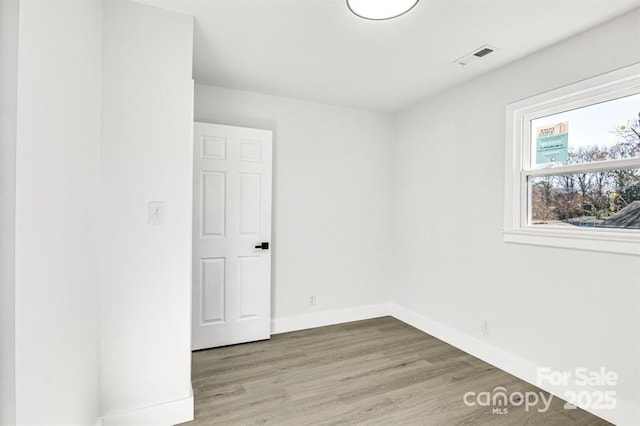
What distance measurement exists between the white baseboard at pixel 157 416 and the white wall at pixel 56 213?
0.48 ft

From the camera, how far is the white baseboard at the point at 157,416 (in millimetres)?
1823

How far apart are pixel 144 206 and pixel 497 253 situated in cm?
273

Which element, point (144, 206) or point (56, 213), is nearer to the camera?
point (56, 213)

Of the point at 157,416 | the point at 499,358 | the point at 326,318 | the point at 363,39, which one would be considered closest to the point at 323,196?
the point at 326,318

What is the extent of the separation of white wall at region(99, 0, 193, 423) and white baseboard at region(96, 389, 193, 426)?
21 mm

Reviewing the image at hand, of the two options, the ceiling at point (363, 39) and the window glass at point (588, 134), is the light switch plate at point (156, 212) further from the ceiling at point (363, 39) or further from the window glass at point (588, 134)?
the window glass at point (588, 134)

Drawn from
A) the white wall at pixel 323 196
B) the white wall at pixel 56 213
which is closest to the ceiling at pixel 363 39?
the white wall at pixel 323 196

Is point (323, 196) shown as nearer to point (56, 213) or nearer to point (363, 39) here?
point (363, 39)

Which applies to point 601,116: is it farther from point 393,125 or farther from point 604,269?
point 393,125

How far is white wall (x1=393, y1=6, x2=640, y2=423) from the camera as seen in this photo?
6.63 feet

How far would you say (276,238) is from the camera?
11.5 feet

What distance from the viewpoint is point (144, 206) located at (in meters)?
1.89

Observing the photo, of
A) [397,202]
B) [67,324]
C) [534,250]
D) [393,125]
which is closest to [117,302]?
[67,324]

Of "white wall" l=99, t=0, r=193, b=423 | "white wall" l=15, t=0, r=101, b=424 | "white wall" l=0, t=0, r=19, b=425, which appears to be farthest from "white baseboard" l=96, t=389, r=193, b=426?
"white wall" l=0, t=0, r=19, b=425
